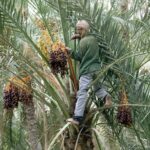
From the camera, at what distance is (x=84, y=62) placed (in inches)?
194

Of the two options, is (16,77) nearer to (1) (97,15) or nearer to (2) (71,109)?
(2) (71,109)


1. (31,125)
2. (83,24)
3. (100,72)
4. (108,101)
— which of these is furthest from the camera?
(31,125)

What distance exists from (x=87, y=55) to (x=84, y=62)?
0.09m

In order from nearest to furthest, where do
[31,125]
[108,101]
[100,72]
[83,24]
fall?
[100,72]
[83,24]
[108,101]
[31,125]

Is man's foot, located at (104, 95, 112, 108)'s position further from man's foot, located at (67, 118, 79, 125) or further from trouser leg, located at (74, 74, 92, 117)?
man's foot, located at (67, 118, 79, 125)

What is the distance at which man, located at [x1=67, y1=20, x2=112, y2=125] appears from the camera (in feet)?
15.9

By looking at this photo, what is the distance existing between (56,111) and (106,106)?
0.63 m

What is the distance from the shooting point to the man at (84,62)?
4859 mm

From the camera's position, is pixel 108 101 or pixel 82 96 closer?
pixel 82 96

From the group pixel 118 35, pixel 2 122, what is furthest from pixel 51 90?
pixel 2 122

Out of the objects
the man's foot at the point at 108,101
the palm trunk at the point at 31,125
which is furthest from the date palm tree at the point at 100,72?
the palm trunk at the point at 31,125

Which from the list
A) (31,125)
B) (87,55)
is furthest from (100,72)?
(31,125)

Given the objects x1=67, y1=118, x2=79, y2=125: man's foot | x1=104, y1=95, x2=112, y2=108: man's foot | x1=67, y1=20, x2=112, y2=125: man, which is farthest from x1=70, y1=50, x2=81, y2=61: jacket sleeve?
x1=67, y1=118, x2=79, y2=125: man's foot

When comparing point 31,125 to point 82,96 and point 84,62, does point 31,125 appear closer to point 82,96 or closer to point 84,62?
point 82,96
